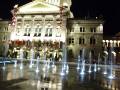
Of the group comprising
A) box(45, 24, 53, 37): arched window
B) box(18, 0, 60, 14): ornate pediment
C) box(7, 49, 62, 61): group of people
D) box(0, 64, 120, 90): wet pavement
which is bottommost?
box(0, 64, 120, 90): wet pavement

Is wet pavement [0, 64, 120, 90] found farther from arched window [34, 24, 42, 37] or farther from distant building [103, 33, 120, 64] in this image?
distant building [103, 33, 120, 64]

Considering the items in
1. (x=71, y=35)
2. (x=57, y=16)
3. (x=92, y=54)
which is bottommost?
(x=92, y=54)

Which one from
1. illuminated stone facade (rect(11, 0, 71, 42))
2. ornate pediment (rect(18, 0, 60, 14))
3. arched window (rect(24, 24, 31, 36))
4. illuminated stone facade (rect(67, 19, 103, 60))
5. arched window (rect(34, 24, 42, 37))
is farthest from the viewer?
arched window (rect(24, 24, 31, 36))

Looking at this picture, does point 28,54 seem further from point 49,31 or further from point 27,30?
point 49,31

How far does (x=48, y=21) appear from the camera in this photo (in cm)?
7806

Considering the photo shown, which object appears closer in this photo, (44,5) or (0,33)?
(44,5)

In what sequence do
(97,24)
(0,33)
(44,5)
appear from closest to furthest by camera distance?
(97,24) → (44,5) → (0,33)

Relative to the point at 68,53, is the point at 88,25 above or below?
above

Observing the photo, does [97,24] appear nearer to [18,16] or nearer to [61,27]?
[61,27]

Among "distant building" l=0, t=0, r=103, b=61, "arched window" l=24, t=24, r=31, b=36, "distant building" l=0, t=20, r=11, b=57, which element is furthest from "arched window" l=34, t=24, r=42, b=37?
"distant building" l=0, t=20, r=11, b=57

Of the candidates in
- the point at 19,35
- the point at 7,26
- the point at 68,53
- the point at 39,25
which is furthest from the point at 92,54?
the point at 7,26

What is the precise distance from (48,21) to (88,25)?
11593 mm

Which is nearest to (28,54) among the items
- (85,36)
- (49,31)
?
(49,31)

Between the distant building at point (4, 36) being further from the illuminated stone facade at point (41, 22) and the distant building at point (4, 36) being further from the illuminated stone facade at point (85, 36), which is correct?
the illuminated stone facade at point (85, 36)
